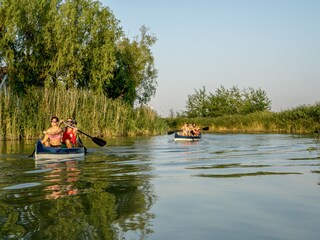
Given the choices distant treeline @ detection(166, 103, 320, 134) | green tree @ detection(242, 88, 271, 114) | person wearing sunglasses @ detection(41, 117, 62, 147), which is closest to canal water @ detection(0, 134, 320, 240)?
person wearing sunglasses @ detection(41, 117, 62, 147)

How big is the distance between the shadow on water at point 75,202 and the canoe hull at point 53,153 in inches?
92.3

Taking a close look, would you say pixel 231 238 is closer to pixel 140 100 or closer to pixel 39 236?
pixel 39 236

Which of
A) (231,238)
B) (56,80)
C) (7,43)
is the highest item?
(7,43)

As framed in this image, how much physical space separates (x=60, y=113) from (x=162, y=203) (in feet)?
78.7

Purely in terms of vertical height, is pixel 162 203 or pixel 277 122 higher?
pixel 277 122

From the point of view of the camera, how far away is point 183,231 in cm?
524

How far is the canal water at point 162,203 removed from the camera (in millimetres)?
5195

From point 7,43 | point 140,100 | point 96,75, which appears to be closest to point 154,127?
point 96,75

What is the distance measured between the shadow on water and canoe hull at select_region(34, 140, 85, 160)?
234cm

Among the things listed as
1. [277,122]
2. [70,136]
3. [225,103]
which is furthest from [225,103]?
[70,136]

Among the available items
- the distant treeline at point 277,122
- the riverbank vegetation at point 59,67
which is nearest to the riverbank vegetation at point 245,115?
the distant treeline at point 277,122

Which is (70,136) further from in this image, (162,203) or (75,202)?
(162,203)

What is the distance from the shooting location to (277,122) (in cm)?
4366

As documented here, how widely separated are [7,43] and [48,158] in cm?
2047
